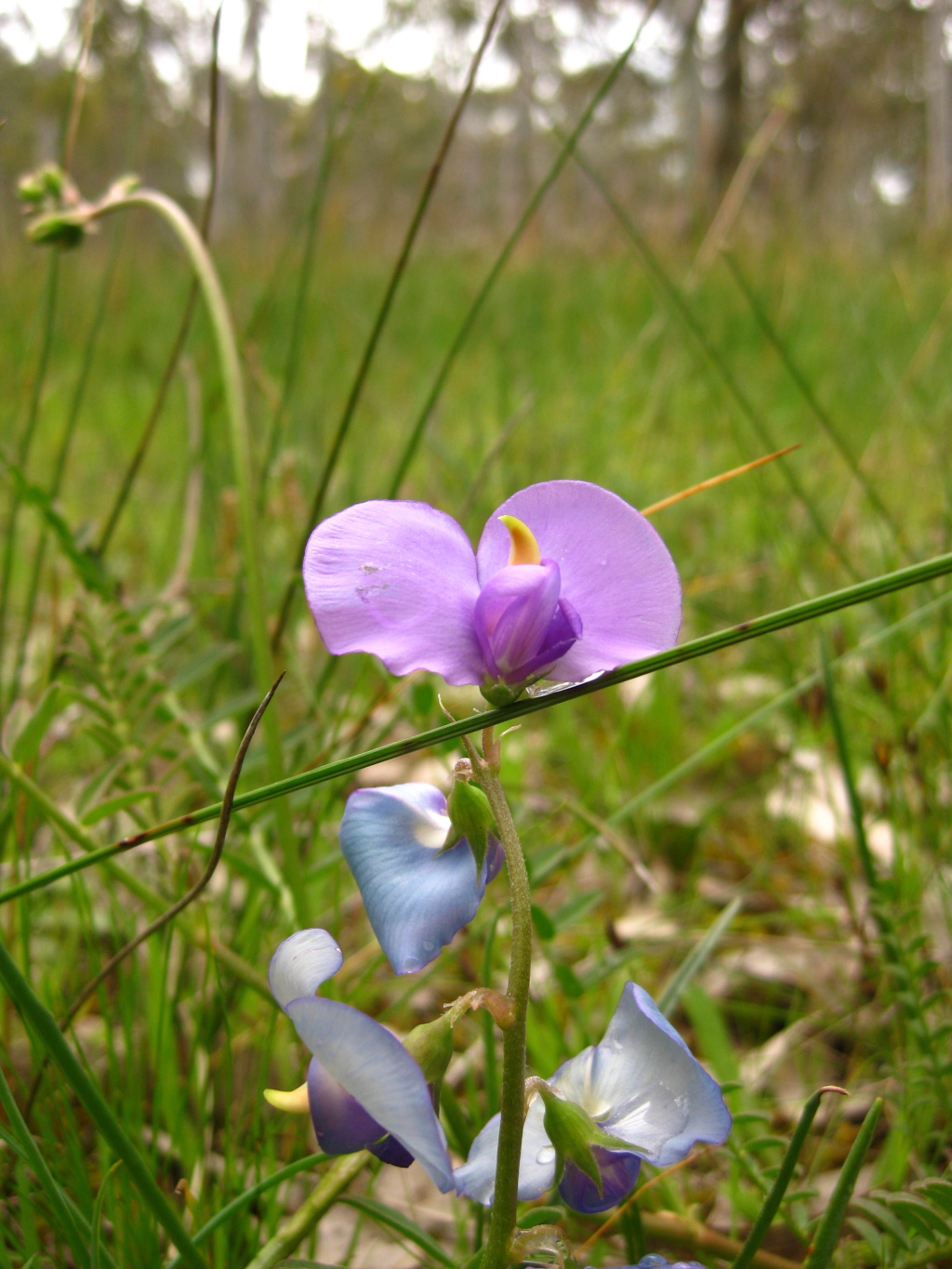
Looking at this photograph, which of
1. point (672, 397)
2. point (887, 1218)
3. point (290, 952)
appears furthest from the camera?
point (672, 397)

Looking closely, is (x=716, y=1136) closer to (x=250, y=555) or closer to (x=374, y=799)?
(x=374, y=799)

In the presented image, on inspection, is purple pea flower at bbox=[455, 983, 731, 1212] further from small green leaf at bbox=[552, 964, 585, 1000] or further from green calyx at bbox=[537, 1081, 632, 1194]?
small green leaf at bbox=[552, 964, 585, 1000]

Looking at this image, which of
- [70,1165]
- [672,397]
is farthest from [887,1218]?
[672,397]

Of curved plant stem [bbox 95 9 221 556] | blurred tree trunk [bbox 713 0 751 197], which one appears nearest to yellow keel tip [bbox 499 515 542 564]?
curved plant stem [bbox 95 9 221 556]

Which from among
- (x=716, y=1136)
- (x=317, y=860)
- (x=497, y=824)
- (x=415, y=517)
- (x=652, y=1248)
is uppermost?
(x=415, y=517)

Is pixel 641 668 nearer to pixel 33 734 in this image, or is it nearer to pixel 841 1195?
pixel 841 1195

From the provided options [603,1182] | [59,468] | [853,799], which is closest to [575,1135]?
[603,1182]

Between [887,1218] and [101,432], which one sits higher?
[101,432]
